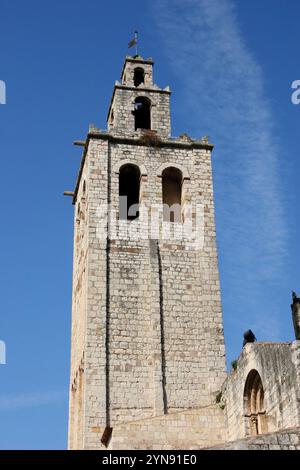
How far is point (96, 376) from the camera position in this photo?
1808 centimetres

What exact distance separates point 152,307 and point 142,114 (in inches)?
291

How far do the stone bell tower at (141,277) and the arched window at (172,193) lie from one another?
0.03m

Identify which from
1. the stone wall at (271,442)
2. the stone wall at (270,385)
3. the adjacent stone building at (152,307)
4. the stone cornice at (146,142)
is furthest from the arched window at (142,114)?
the stone wall at (271,442)

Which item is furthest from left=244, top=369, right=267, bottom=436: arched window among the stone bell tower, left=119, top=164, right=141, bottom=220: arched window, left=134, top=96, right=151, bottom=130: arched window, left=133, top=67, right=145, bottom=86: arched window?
left=133, top=67, right=145, bottom=86: arched window

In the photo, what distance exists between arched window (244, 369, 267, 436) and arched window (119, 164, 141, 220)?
6.97 metres

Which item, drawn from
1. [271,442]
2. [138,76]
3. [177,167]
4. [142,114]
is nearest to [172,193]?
[177,167]

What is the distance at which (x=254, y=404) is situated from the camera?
1630 centimetres

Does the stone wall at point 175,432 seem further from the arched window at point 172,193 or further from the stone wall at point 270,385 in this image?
the arched window at point 172,193

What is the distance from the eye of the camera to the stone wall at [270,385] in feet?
45.8

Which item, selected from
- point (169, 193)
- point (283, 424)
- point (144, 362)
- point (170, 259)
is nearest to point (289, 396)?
point (283, 424)

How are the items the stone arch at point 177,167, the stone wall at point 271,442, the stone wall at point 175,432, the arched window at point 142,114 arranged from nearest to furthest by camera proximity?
the stone wall at point 271,442 → the stone wall at point 175,432 → the stone arch at point 177,167 → the arched window at point 142,114

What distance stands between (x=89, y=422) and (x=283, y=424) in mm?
5142

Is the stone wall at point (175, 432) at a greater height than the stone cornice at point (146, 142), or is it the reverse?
the stone cornice at point (146, 142)
